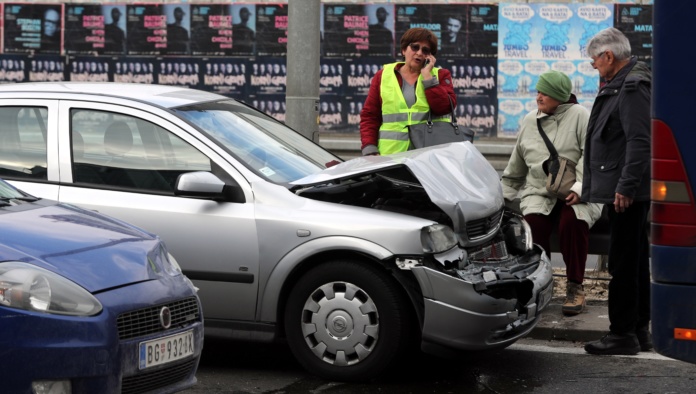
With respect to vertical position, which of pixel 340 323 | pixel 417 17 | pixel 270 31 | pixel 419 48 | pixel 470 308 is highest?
pixel 417 17

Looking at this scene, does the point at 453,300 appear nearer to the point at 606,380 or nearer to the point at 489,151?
the point at 606,380

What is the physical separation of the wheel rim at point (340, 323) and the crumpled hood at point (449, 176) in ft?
1.97

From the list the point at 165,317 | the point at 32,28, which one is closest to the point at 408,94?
the point at 165,317

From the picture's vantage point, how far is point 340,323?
6254 millimetres

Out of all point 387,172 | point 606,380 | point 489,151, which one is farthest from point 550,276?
point 489,151

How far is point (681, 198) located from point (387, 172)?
6.25ft

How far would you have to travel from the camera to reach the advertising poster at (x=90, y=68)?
15586 mm

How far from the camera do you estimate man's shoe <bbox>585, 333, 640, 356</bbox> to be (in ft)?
23.1

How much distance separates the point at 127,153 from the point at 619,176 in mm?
2789

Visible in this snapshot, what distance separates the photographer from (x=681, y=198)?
4988mm

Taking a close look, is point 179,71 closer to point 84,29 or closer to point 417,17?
point 84,29

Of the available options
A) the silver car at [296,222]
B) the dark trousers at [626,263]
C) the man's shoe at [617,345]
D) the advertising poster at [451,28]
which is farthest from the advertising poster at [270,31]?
the man's shoe at [617,345]

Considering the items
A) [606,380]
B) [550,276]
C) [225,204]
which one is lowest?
[606,380]

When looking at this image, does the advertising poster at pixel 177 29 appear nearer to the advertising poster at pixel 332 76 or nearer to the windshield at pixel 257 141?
the advertising poster at pixel 332 76
